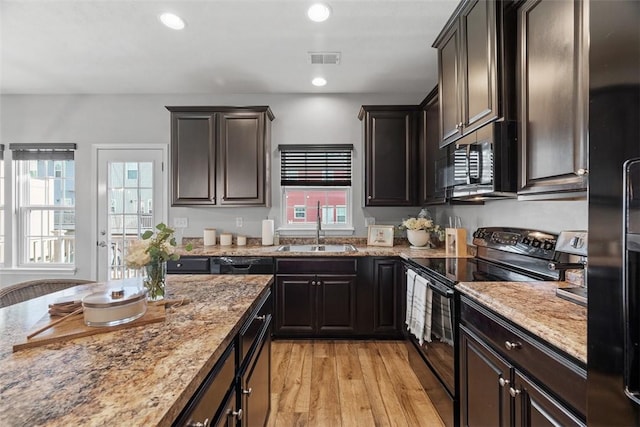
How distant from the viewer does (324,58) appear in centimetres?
280

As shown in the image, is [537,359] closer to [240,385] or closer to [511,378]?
[511,378]

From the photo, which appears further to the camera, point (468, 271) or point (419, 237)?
point (419, 237)

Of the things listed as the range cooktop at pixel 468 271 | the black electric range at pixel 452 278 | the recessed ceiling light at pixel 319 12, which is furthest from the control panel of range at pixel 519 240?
the recessed ceiling light at pixel 319 12

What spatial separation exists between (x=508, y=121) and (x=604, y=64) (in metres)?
1.06

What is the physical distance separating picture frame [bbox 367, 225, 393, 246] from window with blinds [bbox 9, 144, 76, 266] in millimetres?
3578

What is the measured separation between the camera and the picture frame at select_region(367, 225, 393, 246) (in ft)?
11.0

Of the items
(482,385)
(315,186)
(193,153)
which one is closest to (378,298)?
(315,186)

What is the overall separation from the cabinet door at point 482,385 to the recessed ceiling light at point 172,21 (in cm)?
281

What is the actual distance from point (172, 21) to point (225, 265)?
208cm

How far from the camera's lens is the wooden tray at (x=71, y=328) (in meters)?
0.86

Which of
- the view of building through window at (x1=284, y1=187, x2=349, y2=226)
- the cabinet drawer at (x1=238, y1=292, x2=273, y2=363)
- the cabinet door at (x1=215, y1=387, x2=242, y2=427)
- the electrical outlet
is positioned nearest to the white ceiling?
the view of building through window at (x1=284, y1=187, x2=349, y2=226)

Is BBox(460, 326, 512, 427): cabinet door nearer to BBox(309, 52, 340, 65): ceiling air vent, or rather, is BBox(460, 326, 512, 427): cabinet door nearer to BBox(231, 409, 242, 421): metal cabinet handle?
BBox(231, 409, 242, 421): metal cabinet handle

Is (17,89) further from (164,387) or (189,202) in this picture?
(164,387)

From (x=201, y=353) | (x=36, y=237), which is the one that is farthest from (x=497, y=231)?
(x=36, y=237)
